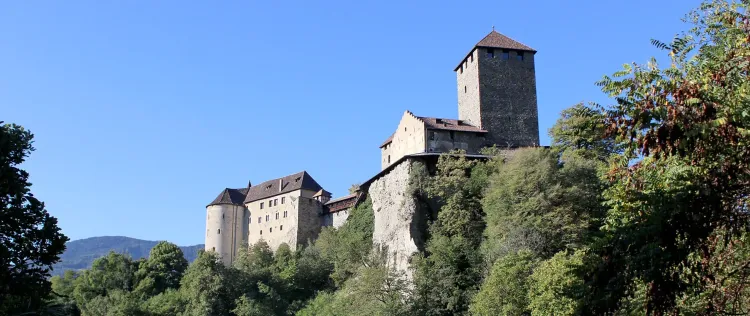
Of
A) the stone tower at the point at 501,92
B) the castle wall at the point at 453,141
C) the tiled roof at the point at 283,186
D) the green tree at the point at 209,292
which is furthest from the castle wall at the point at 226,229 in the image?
the castle wall at the point at 453,141

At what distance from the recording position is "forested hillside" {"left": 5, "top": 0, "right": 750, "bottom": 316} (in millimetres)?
10492

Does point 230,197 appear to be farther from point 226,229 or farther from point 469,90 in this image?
point 469,90

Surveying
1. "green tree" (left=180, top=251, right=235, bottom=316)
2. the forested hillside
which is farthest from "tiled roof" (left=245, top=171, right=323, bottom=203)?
"green tree" (left=180, top=251, right=235, bottom=316)

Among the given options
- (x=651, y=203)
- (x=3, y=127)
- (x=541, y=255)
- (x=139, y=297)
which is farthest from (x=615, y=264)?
(x=139, y=297)

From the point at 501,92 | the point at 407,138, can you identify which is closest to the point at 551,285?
the point at 407,138

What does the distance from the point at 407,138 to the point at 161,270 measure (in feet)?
84.1

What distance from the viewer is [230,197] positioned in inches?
3076

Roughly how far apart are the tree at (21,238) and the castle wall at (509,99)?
3581 cm

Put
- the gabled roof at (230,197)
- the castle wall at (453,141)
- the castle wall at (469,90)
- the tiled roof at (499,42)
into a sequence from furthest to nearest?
the gabled roof at (230,197) < the tiled roof at (499,42) < the castle wall at (469,90) < the castle wall at (453,141)

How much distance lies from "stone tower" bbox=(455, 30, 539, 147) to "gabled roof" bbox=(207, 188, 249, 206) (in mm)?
30486

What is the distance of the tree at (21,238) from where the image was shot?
19.4 meters

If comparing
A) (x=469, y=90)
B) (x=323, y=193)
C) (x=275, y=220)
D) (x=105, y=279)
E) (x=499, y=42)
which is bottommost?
(x=105, y=279)

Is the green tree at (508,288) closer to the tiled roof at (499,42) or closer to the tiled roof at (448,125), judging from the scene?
the tiled roof at (448,125)

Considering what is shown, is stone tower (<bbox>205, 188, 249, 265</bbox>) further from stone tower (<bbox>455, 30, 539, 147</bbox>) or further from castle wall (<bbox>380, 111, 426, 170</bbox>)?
stone tower (<bbox>455, 30, 539, 147</bbox>)
